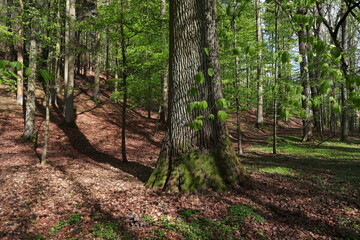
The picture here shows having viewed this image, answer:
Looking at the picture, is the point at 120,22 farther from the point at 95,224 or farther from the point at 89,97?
the point at 89,97

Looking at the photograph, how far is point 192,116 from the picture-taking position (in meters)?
4.81

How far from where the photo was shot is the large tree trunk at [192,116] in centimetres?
481

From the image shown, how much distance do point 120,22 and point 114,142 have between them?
7666 millimetres

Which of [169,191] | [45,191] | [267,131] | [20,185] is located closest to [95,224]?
[169,191]

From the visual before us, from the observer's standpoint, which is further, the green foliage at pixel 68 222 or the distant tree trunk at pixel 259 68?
the distant tree trunk at pixel 259 68

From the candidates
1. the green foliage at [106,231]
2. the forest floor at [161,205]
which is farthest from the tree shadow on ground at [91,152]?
the green foliage at [106,231]

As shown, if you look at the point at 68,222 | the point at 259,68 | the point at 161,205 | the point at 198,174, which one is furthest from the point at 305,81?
the point at 259,68

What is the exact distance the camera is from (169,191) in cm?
477

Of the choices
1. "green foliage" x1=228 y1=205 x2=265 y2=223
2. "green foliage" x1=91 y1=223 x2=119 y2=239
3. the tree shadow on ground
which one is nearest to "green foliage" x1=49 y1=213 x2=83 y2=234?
"green foliage" x1=91 y1=223 x2=119 y2=239

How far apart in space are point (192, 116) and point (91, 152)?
322 inches

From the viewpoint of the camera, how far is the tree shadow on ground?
7277 mm

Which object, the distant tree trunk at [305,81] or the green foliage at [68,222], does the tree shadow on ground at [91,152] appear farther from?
the distant tree trunk at [305,81]

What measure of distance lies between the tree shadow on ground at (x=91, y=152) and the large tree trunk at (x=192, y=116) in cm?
173

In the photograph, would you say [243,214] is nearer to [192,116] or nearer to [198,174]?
[198,174]
